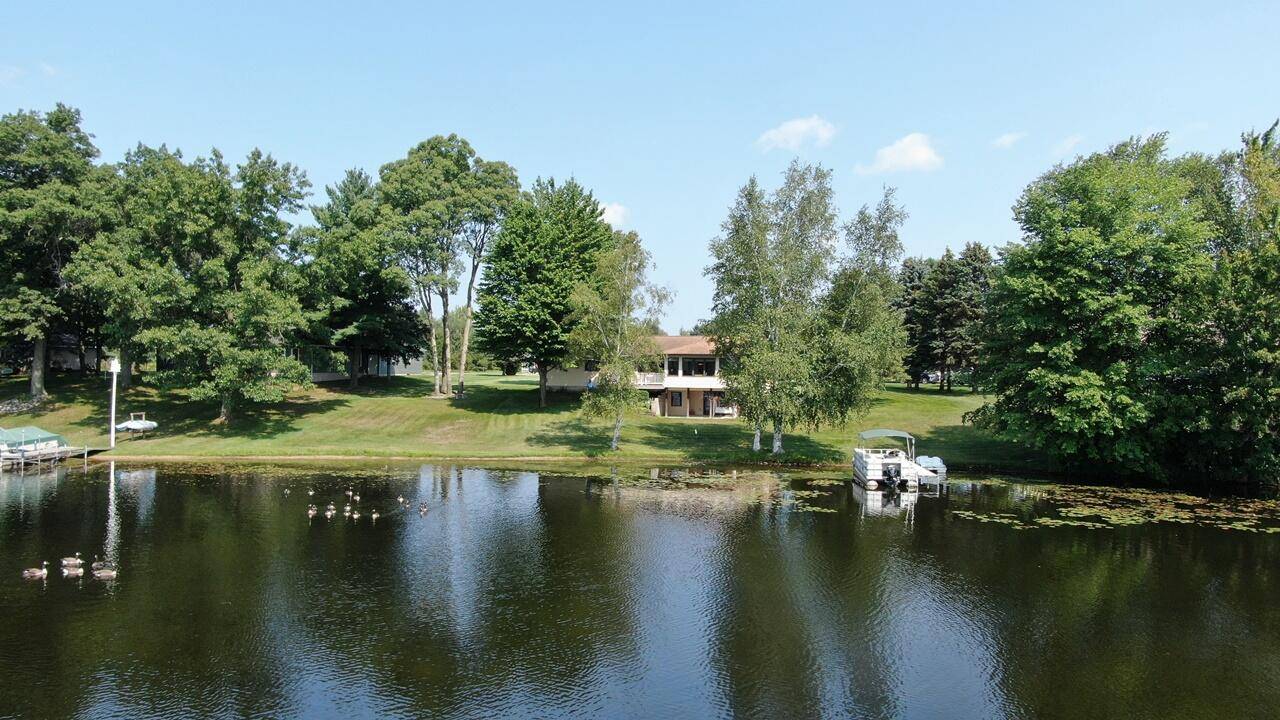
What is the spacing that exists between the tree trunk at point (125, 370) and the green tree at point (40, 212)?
460 cm

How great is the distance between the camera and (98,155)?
52.2 m

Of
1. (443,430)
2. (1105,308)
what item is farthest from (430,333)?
(1105,308)

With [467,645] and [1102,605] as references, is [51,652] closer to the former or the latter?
[467,645]

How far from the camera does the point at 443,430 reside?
162ft

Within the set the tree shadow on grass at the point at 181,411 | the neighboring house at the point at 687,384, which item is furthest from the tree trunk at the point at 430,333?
the neighboring house at the point at 687,384

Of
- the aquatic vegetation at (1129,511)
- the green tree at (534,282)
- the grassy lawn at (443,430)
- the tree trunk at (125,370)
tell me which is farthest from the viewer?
the green tree at (534,282)

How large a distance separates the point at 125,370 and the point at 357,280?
1896 cm

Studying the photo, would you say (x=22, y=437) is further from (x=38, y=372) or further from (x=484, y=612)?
(x=484, y=612)

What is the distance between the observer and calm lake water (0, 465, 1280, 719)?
43.7 feet

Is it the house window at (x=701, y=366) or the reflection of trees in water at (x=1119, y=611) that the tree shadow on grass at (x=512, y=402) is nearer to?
the house window at (x=701, y=366)

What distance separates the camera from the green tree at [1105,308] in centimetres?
3522

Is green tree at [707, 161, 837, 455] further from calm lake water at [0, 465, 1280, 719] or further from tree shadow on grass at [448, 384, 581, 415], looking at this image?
tree shadow on grass at [448, 384, 581, 415]

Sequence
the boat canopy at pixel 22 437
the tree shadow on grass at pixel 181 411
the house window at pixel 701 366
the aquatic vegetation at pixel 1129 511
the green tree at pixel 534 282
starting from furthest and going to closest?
the house window at pixel 701 366 → the green tree at pixel 534 282 → the tree shadow on grass at pixel 181 411 → the boat canopy at pixel 22 437 → the aquatic vegetation at pixel 1129 511

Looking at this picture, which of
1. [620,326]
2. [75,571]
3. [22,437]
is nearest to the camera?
[75,571]
